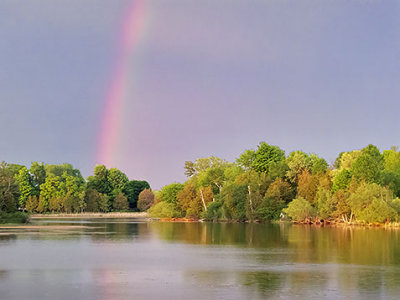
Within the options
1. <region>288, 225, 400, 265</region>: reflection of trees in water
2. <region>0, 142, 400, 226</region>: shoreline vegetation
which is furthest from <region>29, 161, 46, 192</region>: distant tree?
<region>288, 225, 400, 265</region>: reflection of trees in water

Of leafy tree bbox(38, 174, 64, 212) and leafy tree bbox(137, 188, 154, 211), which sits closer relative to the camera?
leafy tree bbox(38, 174, 64, 212)

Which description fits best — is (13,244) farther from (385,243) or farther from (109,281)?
(385,243)

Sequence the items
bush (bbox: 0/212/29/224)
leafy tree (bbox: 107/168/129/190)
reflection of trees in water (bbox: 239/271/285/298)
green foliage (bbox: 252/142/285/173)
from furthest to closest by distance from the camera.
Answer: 1. leafy tree (bbox: 107/168/129/190)
2. green foliage (bbox: 252/142/285/173)
3. bush (bbox: 0/212/29/224)
4. reflection of trees in water (bbox: 239/271/285/298)

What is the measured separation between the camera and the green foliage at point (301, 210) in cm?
7662

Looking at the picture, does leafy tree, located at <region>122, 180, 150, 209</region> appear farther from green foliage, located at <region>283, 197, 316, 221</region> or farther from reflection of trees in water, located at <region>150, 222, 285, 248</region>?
reflection of trees in water, located at <region>150, 222, 285, 248</region>

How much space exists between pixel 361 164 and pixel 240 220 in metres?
24.6

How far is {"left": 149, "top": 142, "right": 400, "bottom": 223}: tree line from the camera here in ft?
217

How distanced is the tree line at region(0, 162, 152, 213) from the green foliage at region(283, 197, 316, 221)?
78.9 meters

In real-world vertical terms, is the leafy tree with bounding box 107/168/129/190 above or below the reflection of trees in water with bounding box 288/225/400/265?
above

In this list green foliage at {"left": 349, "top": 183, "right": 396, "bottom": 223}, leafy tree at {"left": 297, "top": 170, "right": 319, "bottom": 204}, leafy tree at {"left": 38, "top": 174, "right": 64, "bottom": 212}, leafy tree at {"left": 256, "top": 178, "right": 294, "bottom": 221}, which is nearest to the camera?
green foliage at {"left": 349, "top": 183, "right": 396, "bottom": 223}

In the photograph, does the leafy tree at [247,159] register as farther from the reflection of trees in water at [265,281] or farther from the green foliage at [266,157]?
the reflection of trees in water at [265,281]

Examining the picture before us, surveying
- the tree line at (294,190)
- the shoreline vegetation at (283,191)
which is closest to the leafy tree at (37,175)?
the shoreline vegetation at (283,191)

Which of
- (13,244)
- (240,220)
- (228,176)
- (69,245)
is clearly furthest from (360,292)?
(228,176)

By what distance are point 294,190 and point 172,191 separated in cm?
2620
